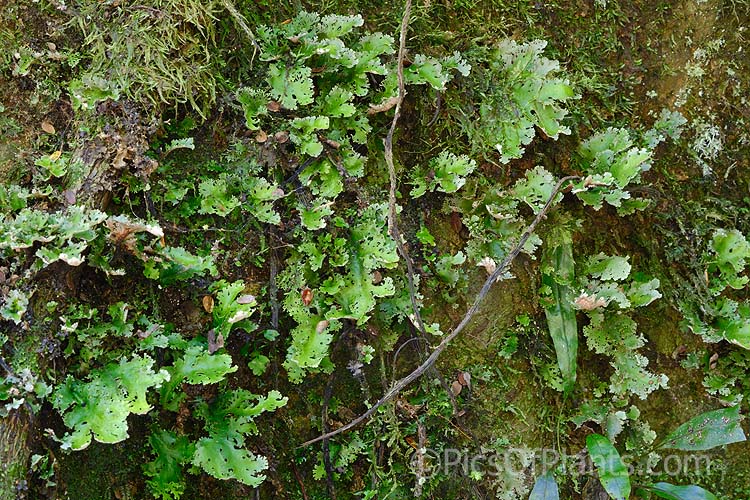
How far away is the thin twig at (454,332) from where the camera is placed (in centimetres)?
309

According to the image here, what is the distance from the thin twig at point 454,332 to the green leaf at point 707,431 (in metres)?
1.35

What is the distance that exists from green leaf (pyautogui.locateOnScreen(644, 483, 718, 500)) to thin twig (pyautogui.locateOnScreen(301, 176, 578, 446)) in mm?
1388

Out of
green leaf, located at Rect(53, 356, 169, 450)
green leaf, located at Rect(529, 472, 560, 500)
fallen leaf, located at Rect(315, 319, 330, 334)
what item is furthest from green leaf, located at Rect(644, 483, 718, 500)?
green leaf, located at Rect(53, 356, 169, 450)

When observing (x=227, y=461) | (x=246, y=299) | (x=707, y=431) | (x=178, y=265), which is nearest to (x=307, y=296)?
(x=246, y=299)

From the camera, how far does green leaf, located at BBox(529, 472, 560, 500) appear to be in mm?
3273

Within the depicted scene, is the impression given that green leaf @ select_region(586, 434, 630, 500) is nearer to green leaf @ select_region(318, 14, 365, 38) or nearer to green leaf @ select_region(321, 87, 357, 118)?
green leaf @ select_region(321, 87, 357, 118)

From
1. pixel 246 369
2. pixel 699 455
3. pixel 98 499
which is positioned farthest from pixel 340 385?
pixel 699 455

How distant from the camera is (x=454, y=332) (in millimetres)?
3080

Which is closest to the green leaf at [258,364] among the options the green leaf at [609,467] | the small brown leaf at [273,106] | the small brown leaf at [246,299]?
the small brown leaf at [246,299]

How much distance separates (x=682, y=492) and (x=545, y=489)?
2.43ft

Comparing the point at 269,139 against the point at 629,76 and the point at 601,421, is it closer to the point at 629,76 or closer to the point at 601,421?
the point at 629,76

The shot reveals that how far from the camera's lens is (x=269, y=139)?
316cm

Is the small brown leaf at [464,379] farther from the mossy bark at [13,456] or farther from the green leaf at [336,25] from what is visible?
the mossy bark at [13,456]

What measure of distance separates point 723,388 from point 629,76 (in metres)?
1.89
